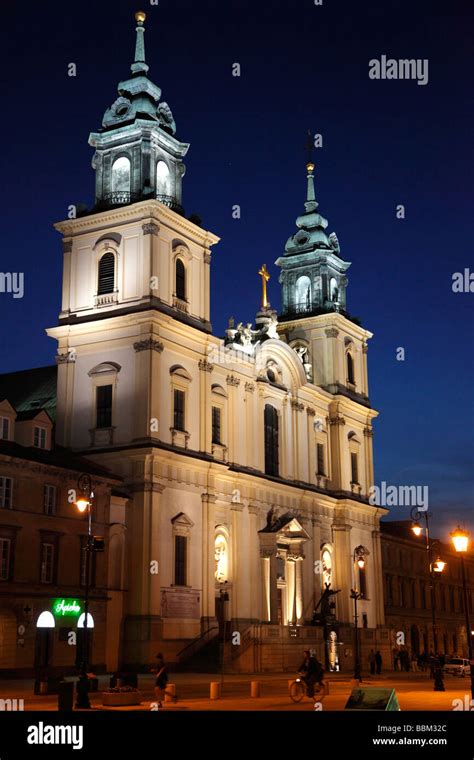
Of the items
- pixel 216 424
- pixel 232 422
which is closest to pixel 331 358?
pixel 232 422

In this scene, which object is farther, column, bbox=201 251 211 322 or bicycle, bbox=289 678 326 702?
column, bbox=201 251 211 322

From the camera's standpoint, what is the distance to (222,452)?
56406 mm

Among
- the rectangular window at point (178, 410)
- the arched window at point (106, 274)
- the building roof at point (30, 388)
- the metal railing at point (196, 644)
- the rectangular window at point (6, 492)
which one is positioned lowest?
the metal railing at point (196, 644)

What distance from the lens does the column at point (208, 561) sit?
169 feet

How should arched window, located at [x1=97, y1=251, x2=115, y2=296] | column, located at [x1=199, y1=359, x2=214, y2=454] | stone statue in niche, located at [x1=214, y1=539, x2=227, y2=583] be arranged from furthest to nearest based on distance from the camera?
stone statue in niche, located at [x1=214, y1=539, x2=227, y2=583]
column, located at [x1=199, y1=359, x2=214, y2=454]
arched window, located at [x1=97, y1=251, x2=115, y2=296]

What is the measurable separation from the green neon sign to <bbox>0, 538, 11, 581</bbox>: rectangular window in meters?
2.40

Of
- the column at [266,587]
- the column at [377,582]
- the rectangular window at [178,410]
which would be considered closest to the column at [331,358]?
the column at [377,582]

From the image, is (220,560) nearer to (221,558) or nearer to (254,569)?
(221,558)

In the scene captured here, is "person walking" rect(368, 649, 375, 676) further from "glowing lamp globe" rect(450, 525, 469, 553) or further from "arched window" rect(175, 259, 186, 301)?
"glowing lamp globe" rect(450, 525, 469, 553)

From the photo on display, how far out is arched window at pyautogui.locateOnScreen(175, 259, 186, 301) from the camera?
179ft

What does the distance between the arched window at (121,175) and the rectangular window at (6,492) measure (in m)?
20.3

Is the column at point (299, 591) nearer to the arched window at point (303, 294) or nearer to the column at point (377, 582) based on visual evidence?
the column at point (377, 582)

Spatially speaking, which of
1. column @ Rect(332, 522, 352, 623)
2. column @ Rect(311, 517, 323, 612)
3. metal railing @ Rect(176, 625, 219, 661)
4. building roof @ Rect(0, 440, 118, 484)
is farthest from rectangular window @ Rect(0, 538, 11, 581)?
column @ Rect(332, 522, 352, 623)
